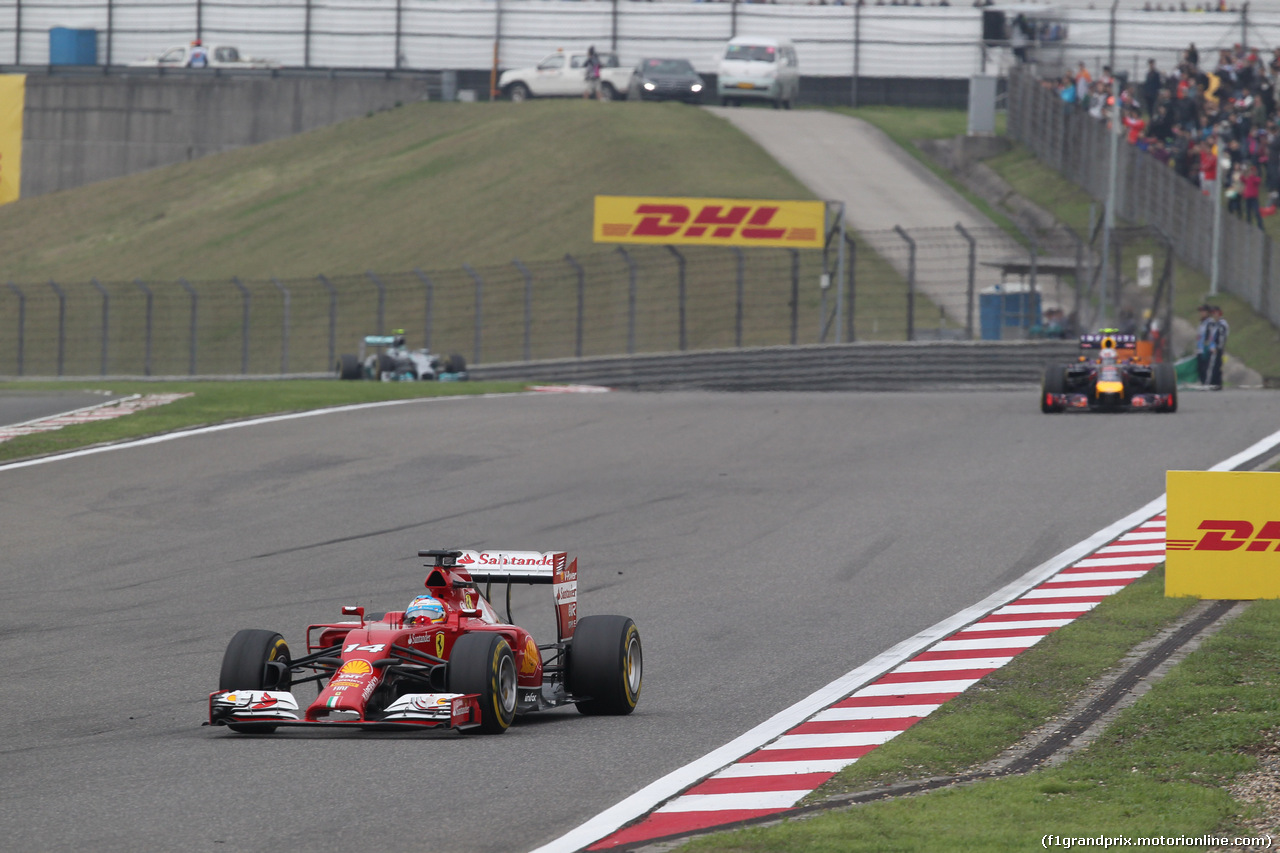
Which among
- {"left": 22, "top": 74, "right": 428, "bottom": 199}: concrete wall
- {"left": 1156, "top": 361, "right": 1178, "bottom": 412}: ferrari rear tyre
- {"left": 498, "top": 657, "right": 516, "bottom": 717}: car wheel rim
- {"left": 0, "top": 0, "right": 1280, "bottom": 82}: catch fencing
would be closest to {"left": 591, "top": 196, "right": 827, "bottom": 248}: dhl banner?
{"left": 1156, "top": 361, "right": 1178, "bottom": 412}: ferrari rear tyre

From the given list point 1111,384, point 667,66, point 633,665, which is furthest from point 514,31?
point 633,665

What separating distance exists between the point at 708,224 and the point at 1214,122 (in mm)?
11876

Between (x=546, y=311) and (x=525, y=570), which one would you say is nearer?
(x=525, y=570)

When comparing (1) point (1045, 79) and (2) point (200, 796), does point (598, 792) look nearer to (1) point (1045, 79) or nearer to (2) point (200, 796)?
(2) point (200, 796)

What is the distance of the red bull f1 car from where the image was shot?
22.8 meters

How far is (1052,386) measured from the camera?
22.9 metres

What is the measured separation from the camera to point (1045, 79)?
48719 millimetres

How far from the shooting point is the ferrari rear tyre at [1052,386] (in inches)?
899

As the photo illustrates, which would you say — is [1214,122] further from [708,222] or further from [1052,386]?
[1052,386]

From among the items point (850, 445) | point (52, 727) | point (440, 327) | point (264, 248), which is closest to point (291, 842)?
point (52, 727)

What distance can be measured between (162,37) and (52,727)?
51.6m

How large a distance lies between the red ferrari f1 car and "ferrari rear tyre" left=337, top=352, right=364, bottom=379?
74.1 ft

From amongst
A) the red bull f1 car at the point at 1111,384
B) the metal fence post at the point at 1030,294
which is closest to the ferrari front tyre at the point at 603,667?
the red bull f1 car at the point at 1111,384

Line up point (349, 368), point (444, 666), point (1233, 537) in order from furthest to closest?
point (349, 368) < point (1233, 537) < point (444, 666)
